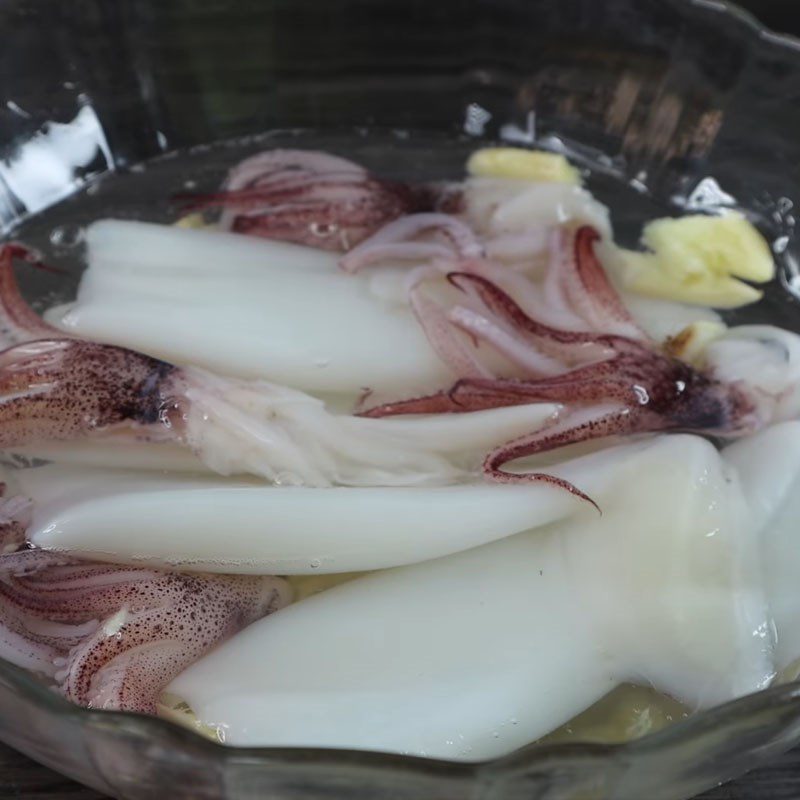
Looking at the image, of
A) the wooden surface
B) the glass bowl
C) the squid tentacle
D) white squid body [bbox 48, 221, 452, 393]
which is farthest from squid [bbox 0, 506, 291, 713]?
the glass bowl

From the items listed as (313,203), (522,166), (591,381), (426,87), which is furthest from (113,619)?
(426,87)

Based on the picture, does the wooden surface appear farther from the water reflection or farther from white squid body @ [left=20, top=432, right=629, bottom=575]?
the water reflection

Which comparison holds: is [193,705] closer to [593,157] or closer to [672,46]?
[593,157]

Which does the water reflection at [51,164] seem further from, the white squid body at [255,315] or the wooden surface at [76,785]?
the wooden surface at [76,785]

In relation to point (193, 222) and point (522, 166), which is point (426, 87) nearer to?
point (522, 166)

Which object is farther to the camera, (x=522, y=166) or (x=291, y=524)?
(x=522, y=166)

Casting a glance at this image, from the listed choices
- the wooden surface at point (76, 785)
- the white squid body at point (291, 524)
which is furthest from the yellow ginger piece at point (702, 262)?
the wooden surface at point (76, 785)
